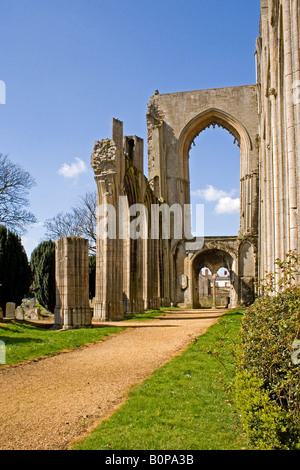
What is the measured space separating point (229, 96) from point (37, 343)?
24736 mm

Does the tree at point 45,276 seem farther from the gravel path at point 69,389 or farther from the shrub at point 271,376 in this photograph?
the shrub at point 271,376

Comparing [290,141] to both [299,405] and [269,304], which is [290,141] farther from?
[299,405]

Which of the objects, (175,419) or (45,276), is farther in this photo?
(45,276)

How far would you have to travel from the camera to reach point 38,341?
31.1 ft

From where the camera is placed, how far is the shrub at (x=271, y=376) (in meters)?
3.14

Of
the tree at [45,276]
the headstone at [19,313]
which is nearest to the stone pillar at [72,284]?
the headstone at [19,313]

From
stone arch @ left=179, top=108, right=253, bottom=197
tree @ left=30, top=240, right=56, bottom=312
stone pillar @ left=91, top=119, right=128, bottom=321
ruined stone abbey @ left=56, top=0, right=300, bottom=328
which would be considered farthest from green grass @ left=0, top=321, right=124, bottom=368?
stone arch @ left=179, top=108, right=253, bottom=197

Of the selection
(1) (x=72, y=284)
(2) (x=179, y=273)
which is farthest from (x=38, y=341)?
(2) (x=179, y=273)

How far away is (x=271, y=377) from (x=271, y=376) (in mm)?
11

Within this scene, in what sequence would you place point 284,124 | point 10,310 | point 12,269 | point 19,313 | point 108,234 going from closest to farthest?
point 284,124 < point 10,310 < point 19,313 < point 108,234 < point 12,269

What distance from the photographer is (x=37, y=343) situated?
9.20 m

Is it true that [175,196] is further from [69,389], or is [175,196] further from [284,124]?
[69,389]

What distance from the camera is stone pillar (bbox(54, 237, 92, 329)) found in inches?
495

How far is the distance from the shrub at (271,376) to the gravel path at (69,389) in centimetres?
154
